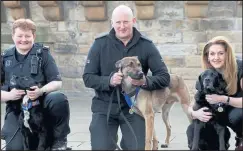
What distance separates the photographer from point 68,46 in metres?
9.55

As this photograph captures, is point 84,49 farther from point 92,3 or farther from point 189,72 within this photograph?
point 189,72

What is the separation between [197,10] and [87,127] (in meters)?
3.13

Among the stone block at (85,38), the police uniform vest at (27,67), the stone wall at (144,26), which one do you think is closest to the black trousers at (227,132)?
the police uniform vest at (27,67)

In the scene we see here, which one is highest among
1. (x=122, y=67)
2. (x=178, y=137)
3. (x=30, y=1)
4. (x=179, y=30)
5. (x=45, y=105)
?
(x=30, y=1)

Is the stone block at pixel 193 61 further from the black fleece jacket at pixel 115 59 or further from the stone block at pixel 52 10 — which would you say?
the black fleece jacket at pixel 115 59

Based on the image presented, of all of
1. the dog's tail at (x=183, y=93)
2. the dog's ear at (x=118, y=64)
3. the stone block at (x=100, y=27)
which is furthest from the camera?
the stone block at (x=100, y=27)

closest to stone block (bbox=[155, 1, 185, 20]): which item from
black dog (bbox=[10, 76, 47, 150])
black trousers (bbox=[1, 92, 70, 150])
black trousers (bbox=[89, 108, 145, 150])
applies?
black trousers (bbox=[89, 108, 145, 150])

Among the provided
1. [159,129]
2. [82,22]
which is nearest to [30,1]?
[82,22]

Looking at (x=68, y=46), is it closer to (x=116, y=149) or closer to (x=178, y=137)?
(x=178, y=137)

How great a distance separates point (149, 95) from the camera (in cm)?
484

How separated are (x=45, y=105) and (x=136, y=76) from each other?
0.90 metres

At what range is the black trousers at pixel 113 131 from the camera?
14.7ft

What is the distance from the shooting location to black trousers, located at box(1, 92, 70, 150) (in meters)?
4.52

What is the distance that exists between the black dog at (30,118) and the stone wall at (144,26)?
4.71m
